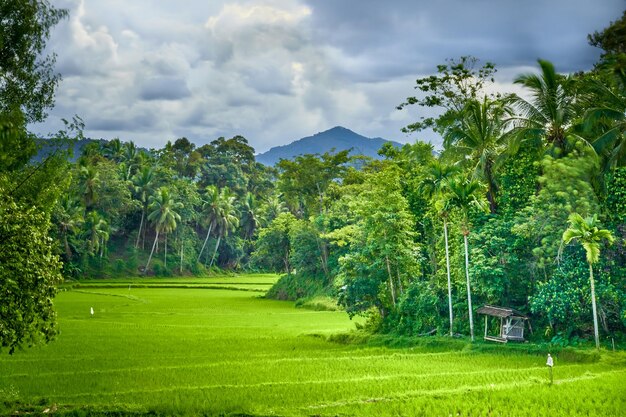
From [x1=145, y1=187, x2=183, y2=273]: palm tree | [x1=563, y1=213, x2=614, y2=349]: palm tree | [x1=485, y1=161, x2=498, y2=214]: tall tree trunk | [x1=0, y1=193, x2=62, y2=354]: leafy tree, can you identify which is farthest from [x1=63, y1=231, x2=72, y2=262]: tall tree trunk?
[x1=563, y1=213, x2=614, y2=349]: palm tree

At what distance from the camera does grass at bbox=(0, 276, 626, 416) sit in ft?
48.3

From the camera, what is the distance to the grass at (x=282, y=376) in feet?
48.3

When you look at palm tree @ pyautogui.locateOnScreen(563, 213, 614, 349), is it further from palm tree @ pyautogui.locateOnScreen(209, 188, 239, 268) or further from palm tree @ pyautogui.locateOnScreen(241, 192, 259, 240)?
palm tree @ pyautogui.locateOnScreen(241, 192, 259, 240)

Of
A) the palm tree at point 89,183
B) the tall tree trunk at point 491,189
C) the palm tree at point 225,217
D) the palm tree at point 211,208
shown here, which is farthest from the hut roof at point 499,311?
the palm tree at point 225,217

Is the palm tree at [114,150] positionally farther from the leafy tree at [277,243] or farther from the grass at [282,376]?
the grass at [282,376]

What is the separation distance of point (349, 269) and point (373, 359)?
8045 mm

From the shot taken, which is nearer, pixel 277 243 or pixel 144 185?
pixel 277 243

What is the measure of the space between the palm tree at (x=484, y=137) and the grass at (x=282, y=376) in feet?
29.6

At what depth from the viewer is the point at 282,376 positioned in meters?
19.2

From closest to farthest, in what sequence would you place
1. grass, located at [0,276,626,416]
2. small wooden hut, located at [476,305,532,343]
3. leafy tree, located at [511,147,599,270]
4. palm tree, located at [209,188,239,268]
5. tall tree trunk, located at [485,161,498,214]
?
grass, located at [0,276,626,416] < leafy tree, located at [511,147,599,270] < small wooden hut, located at [476,305,532,343] < tall tree trunk, located at [485,161,498,214] < palm tree, located at [209,188,239,268]

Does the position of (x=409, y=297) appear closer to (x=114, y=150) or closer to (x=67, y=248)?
(x=67, y=248)

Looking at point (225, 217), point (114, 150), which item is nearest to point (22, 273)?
point (225, 217)

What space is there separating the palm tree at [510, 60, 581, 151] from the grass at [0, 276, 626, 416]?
9.81 m

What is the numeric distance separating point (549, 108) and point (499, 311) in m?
9.25
